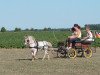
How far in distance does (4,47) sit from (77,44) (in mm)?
16252

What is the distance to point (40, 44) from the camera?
67.7 ft

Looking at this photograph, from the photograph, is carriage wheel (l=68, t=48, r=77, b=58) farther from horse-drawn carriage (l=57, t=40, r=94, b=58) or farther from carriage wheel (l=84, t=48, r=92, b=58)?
carriage wheel (l=84, t=48, r=92, b=58)

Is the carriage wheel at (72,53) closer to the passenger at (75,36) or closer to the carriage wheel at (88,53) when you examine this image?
→ the passenger at (75,36)

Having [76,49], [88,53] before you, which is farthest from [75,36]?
[88,53]

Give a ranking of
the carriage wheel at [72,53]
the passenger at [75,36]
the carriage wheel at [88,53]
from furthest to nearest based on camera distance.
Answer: the carriage wheel at [88,53], the carriage wheel at [72,53], the passenger at [75,36]

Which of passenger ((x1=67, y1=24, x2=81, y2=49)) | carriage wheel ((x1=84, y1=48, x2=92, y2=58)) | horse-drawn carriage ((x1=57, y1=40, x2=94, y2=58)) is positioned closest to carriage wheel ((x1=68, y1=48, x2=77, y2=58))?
horse-drawn carriage ((x1=57, y1=40, x2=94, y2=58))

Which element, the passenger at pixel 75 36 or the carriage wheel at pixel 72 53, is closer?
the passenger at pixel 75 36

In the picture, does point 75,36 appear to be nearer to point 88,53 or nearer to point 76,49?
point 76,49

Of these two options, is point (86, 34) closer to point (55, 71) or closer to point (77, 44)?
point (77, 44)

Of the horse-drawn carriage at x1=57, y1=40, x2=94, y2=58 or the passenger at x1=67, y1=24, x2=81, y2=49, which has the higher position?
the passenger at x1=67, y1=24, x2=81, y2=49

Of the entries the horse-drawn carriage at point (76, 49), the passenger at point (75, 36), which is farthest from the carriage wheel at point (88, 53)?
the passenger at point (75, 36)

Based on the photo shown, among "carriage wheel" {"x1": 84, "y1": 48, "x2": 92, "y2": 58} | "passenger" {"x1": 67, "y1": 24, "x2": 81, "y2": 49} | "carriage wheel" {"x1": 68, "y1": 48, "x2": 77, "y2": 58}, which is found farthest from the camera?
"carriage wheel" {"x1": 84, "y1": 48, "x2": 92, "y2": 58}

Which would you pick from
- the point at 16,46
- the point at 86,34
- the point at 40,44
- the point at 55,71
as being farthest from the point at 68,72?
the point at 16,46

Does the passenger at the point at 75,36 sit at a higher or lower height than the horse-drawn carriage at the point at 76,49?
higher
